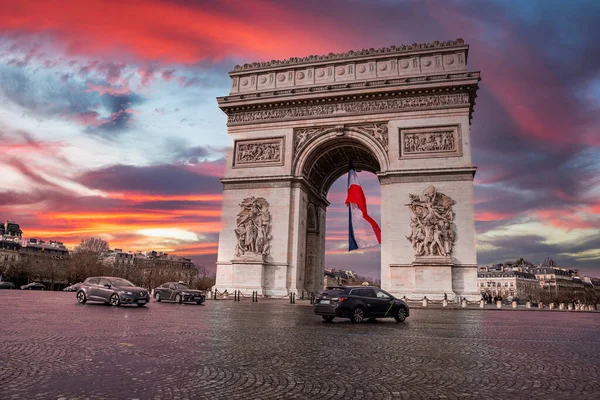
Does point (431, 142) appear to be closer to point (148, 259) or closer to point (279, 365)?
point (279, 365)

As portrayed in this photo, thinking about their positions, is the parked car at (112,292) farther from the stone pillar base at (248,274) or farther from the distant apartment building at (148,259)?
the distant apartment building at (148,259)

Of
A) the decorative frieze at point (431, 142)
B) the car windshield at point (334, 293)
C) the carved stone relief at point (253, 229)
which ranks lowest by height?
the car windshield at point (334, 293)

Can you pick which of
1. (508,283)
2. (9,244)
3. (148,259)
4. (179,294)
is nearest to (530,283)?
(508,283)

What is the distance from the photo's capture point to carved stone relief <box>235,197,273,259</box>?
2925cm

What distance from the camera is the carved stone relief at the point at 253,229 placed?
29250mm

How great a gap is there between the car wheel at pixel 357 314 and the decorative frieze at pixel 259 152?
1858 centimetres

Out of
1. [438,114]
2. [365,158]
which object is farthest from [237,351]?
[365,158]

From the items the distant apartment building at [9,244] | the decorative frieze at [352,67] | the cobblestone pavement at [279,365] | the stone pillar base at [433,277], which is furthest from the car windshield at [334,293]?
the distant apartment building at [9,244]

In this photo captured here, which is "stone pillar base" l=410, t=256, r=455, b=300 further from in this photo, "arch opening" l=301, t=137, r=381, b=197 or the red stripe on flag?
"arch opening" l=301, t=137, r=381, b=197

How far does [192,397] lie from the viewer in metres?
4.02

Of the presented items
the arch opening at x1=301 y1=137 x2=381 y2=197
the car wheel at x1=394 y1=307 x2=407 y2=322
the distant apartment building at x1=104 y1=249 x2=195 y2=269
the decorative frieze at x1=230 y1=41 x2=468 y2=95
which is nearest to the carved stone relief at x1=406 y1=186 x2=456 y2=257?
the arch opening at x1=301 y1=137 x2=381 y2=197

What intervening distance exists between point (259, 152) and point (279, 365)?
26589 millimetres

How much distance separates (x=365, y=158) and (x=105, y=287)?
2215 centimetres

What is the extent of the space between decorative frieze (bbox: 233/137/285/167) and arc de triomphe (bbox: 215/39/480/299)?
8 centimetres
